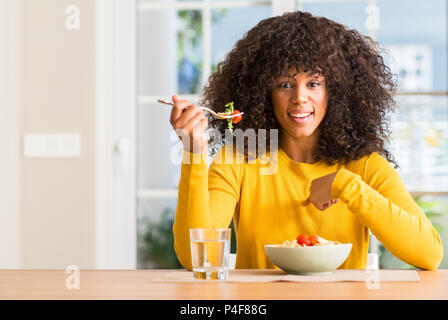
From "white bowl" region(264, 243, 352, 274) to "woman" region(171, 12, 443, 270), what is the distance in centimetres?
25

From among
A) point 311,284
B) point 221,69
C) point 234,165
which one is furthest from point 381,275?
point 221,69

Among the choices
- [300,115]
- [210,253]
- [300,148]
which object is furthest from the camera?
[300,148]

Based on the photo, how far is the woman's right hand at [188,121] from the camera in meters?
1.21

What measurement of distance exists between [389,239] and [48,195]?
1.87 m

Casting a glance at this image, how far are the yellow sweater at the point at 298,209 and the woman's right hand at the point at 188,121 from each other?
7cm

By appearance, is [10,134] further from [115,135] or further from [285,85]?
[285,85]

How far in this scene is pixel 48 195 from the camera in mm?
2875

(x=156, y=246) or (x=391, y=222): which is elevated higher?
(x=391, y=222)

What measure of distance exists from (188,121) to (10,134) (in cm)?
184

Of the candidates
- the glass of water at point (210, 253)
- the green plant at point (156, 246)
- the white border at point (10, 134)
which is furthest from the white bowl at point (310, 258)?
the green plant at point (156, 246)

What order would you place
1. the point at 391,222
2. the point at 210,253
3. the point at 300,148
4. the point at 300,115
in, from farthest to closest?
the point at 300,148 < the point at 300,115 < the point at 391,222 < the point at 210,253

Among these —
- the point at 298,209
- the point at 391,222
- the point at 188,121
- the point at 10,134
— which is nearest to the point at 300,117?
the point at 298,209

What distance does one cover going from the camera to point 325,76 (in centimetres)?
164
